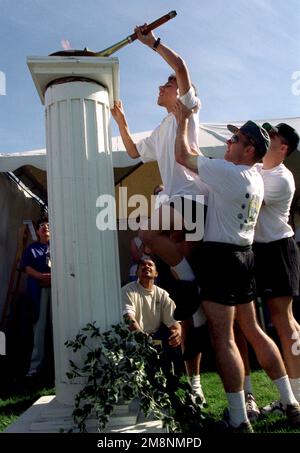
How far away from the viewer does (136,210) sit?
5906mm

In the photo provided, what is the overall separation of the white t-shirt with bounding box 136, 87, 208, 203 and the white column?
41 cm

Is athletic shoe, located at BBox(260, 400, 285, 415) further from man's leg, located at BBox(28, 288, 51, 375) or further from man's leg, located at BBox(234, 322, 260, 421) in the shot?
man's leg, located at BBox(28, 288, 51, 375)

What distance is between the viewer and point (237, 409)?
2.13m

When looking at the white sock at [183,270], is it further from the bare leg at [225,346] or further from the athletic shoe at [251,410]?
the athletic shoe at [251,410]

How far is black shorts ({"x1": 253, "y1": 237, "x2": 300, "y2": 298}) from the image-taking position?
2.60 meters

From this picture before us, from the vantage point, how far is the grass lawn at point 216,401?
2334 mm

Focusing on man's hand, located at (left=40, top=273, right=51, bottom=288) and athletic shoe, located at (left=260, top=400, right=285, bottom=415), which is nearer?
athletic shoe, located at (left=260, top=400, right=285, bottom=415)

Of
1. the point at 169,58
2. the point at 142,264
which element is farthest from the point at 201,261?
the point at 142,264

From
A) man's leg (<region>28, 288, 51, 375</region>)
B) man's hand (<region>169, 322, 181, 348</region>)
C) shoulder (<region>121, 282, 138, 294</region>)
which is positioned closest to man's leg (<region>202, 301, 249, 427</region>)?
man's hand (<region>169, 322, 181, 348</region>)

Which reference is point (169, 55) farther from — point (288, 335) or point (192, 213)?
point (288, 335)

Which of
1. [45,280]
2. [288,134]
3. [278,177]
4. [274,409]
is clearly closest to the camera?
[274,409]

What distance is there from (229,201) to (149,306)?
1.76 m

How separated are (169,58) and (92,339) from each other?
1.45 metres

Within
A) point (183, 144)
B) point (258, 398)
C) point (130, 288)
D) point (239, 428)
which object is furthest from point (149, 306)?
point (183, 144)
